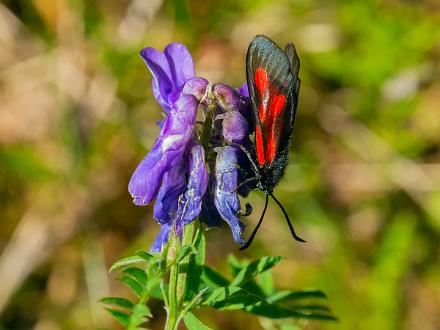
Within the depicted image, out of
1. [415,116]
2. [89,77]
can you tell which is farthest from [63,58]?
[415,116]

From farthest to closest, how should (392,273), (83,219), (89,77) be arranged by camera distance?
(89,77), (83,219), (392,273)

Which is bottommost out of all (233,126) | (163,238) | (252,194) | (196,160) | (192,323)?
(192,323)

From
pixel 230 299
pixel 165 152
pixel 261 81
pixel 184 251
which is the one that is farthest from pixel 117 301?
pixel 261 81

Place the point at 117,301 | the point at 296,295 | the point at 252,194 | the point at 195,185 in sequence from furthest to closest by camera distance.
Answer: the point at 252,194 < the point at 296,295 < the point at 195,185 < the point at 117,301

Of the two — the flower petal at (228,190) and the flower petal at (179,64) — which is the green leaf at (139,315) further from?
the flower petal at (179,64)

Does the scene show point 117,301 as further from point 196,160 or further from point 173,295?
point 196,160

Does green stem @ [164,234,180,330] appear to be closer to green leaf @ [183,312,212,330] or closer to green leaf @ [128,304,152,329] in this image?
green leaf @ [183,312,212,330]

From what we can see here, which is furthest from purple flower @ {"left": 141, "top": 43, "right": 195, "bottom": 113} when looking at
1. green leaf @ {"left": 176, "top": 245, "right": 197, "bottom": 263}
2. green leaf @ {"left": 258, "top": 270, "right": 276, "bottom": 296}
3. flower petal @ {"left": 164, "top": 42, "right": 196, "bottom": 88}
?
green leaf @ {"left": 258, "top": 270, "right": 276, "bottom": 296}

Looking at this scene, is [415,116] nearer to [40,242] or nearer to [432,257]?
[432,257]
